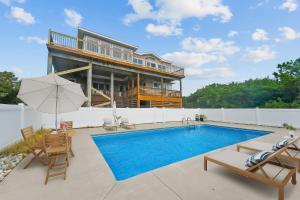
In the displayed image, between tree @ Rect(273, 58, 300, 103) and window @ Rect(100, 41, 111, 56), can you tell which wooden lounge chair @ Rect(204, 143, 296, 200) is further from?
tree @ Rect(273, 58, 300, 103)

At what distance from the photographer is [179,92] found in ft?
59.8

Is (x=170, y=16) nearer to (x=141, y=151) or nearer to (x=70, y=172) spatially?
(x=141, y=151)

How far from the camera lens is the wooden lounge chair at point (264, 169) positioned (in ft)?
8.01

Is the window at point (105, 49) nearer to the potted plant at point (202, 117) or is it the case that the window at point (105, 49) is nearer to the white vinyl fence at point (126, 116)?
the white vinyl fence at point (126, 116)

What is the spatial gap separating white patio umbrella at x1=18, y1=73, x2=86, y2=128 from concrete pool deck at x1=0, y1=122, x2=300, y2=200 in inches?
82.3

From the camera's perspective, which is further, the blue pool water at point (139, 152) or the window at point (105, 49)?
the window at point (105, 49)

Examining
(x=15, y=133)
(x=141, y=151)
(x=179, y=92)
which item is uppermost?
(x=179, y=92)

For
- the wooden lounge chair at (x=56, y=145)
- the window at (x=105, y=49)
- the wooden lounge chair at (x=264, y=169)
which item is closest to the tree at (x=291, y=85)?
the wooden lounge chair at (x=264, y=169)

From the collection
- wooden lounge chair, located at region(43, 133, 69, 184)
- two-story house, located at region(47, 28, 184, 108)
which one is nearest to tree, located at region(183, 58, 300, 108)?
two-story house, located at region(47, 28, 184, 108)

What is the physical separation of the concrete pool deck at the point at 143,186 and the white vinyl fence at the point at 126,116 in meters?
2.37

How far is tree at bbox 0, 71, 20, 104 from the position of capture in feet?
58.1

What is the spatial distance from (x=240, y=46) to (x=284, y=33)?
3.14 metres

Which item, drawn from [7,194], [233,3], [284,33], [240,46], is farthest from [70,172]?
[284,33]

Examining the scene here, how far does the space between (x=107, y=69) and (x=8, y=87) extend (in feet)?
48.6
